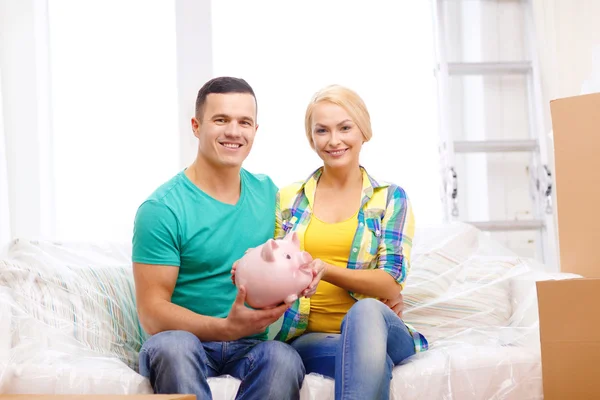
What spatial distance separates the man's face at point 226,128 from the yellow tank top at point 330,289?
10.8 inches

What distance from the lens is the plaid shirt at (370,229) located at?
178cm

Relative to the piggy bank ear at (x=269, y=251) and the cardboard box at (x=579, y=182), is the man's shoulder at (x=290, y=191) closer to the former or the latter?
the piggy bank ear at (x=269, y=251)

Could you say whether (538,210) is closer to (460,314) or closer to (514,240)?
(514,240)

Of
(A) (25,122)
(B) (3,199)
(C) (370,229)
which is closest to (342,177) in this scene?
(C) (370,229)

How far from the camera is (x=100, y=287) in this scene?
1.94 meters

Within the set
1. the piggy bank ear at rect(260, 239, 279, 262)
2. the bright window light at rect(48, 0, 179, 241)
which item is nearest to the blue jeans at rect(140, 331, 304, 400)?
the piggy bank ear at rect(260, 239, 279, 262)

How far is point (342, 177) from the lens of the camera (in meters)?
1.92

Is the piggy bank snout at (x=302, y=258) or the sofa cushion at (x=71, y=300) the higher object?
the piggy bank snout at (x=302, y=258)

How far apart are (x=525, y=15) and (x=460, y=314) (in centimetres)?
154

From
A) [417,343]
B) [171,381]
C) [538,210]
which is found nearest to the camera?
[171,381]

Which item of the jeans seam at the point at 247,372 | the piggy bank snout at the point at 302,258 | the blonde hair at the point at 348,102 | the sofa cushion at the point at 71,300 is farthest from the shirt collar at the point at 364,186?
the sofa cushion at the point at 71,300

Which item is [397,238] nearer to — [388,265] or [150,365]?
[388,265]

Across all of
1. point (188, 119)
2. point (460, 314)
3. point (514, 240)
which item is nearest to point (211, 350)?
point (460, 314)

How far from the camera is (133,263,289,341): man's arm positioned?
1557 mm
